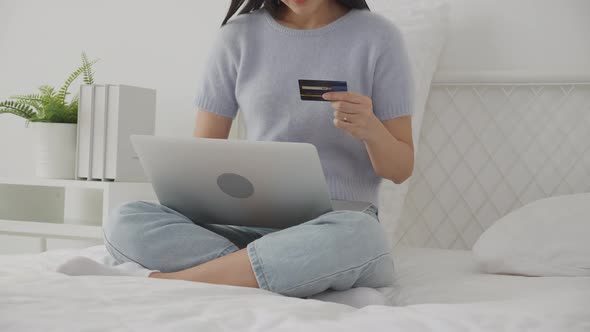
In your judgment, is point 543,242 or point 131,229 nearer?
point 131,229

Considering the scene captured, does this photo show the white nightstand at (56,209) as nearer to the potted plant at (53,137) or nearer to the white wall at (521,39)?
the potted plant at (53,137)

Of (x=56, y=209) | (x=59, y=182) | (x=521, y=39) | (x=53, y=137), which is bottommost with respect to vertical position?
(x=56, y=209)

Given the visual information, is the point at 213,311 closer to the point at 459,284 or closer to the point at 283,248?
the point at 283,248

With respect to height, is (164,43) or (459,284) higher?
(164,43)

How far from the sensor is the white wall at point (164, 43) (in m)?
1.87

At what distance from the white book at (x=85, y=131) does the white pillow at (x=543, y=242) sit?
1.18 meters

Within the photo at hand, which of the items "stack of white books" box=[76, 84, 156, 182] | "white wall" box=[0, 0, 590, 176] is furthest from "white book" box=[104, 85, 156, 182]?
"white wall" box=[0, 0, 590, 176]

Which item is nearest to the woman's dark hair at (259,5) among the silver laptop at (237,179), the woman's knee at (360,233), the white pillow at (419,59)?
the white pillow at (419,59)

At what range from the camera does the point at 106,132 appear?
2.05 m

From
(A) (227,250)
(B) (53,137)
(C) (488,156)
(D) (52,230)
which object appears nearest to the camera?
(A) (227,250)

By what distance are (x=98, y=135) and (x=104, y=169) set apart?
104mm

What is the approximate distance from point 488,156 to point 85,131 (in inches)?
45.9

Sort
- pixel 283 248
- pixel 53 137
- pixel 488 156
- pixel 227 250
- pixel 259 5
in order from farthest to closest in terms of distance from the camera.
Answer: pixel 53 137
pixel 488 156
pixel 259 5
pixel 227 250
pixel 283 248

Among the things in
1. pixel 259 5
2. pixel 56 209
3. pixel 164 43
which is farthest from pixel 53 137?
pixel 259 5
